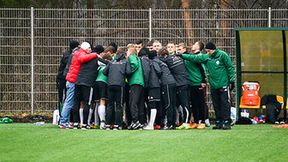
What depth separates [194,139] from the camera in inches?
700

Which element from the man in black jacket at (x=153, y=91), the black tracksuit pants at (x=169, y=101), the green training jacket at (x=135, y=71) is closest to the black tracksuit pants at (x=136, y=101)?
the green training jacket at (x=135, y=71)

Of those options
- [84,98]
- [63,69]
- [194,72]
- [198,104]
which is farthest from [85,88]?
[198,104]

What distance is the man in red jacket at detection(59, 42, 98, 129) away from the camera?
857 inches

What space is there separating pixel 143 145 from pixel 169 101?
5520mm

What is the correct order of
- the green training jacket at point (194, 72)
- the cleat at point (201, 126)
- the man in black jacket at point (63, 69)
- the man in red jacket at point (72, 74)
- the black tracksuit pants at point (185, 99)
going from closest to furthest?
the man in red jacket at point (72, 74) → the cleat at point (201, 126) → the black tracksuit pants at point (185, 99) → the green training jacket at point (194, 72) → the man in black jacket at point (63, 69)

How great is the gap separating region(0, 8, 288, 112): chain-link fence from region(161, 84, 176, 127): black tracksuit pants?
15.8ft

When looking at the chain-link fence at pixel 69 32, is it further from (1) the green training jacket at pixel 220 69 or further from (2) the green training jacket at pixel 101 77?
(1) the green training jacket at pixel 220 69

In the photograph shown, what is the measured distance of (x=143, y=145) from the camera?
1650 centimetres

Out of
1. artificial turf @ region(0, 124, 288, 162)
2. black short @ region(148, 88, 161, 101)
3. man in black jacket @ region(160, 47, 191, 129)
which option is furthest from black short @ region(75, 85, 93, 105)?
man in black jacket @ region(160, 47, 191, 129)

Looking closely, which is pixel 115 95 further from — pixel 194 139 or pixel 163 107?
pixel 194 139

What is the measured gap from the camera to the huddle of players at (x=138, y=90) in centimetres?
2166

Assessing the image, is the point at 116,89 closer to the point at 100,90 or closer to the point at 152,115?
the point at 100,90

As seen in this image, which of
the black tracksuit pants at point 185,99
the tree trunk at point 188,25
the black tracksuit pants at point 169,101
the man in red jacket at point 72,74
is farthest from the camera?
the tree trunk at point 188,25

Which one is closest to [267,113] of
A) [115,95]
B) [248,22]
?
[248,22]
